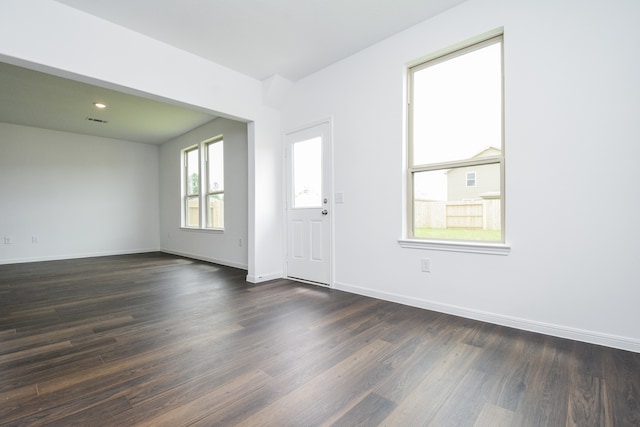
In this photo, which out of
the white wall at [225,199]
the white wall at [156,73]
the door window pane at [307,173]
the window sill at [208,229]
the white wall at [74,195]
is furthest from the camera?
the white wall at [74,195]

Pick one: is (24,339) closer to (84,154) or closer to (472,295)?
(472,295)

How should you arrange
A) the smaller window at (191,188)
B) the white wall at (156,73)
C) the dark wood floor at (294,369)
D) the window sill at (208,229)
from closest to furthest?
the dark wood floor at (294,369)
the white wall at (156,73)
the window sill at (208,229)
the smaller window at (191,188)

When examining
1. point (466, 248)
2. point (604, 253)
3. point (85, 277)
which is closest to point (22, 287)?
point (85, 277)

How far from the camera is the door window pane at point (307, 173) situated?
384 centimetres

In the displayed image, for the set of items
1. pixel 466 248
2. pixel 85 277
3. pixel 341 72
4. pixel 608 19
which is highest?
pixel 341 72

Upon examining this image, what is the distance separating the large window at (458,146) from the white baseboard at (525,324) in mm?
627

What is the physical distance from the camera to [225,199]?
545 cm

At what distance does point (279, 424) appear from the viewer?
131 cm

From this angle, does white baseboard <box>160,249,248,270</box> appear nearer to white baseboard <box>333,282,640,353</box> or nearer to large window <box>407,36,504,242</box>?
white baseboard <box>333,282,640,353</box>

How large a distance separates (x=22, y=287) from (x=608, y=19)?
6524 millimetres

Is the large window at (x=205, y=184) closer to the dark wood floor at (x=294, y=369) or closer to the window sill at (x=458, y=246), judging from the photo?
the dark wood floor at (x=294, y=369)

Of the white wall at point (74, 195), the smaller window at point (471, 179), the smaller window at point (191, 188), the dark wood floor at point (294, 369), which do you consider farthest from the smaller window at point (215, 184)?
the smaller window at point (471, 179)

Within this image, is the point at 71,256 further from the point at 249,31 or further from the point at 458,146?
the point at 458,146

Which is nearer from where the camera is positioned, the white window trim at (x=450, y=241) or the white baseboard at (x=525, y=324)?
the white baseboard at (x=525, y=324)
